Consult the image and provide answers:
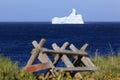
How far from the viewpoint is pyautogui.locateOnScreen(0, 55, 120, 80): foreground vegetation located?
11906 mm

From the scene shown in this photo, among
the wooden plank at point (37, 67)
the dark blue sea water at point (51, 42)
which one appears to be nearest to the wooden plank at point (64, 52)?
the wooden plank at point (37, 67)

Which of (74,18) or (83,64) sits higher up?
(83,64)

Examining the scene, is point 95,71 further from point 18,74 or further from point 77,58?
point 18,74

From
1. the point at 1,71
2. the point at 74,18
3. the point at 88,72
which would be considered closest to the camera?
the point at 1,71

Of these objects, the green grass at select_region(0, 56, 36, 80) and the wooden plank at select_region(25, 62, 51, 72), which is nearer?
the green grass at select_region(0, 56, 36, 80)

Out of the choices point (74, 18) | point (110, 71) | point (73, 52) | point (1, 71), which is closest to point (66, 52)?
point (73, 52)

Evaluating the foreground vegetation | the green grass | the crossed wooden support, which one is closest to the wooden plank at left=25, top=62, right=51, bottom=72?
the crossed wooden support

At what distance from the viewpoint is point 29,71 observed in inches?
514

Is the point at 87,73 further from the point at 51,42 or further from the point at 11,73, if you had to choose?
the point at 51,42

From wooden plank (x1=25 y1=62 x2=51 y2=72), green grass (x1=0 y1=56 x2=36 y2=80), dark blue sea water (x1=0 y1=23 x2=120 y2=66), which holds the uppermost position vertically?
green grass (x1=0 y1=56 x2=36 y2=80)

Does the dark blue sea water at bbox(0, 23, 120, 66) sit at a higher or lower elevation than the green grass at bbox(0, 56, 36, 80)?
lower

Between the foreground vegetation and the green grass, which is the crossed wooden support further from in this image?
the green grass

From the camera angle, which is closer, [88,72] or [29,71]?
[29,71]

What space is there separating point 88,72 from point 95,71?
2.23 feet
